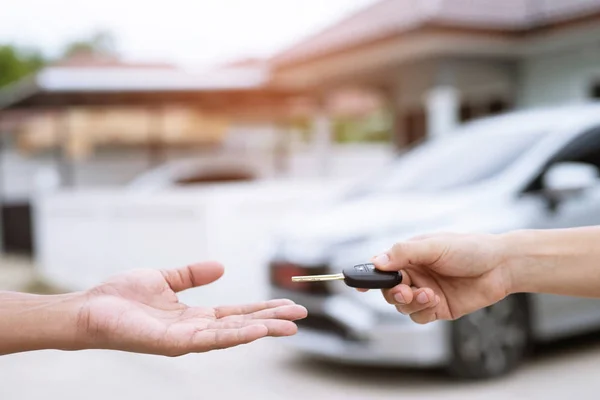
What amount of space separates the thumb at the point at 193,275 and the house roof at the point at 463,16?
777 cm

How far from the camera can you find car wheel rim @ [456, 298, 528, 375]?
17.8 feet

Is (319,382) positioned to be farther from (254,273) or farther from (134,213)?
(134,213)

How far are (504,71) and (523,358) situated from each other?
6678 millimetres

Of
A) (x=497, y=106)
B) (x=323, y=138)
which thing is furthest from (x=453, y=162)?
(x=323, y=138)

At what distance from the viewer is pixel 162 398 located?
5637 millimetres

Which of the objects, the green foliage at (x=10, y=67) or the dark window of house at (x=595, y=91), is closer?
the dark window of house at (x=595, y=91)

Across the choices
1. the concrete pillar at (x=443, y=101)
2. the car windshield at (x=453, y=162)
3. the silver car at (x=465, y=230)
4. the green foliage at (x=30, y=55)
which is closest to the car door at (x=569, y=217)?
the silver car at (x=465, y=230)

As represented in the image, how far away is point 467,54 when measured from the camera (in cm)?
1131

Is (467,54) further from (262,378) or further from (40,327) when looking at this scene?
(40,327)

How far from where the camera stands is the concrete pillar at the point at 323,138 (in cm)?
1464

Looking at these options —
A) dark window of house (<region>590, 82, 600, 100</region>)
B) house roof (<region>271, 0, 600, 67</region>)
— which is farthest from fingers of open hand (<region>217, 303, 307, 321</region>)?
dark window of house (<region>590, 82, 600, 100</region>)

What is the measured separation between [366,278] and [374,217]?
12.2 feet

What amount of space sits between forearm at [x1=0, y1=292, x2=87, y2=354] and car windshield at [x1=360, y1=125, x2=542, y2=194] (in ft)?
13.7

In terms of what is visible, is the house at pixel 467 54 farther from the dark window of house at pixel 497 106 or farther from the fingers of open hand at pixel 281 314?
the fingers of open hand at pixel 281 314
